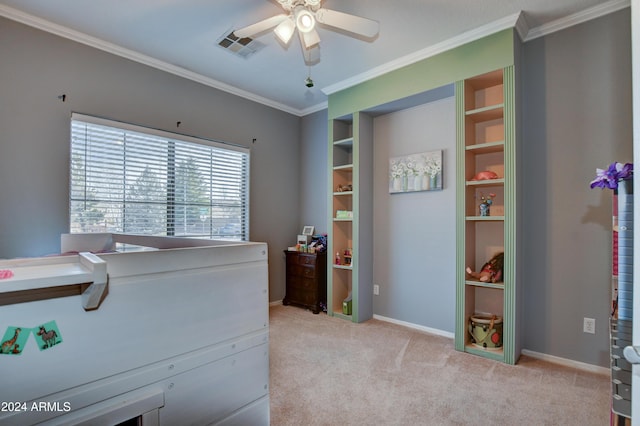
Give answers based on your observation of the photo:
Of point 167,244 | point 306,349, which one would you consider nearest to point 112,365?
point 167,244

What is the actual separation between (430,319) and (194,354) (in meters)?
2.85

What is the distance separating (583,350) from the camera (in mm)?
2438

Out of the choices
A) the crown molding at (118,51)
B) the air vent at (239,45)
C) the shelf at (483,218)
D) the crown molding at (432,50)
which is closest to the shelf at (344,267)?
the shelf at (483,218)

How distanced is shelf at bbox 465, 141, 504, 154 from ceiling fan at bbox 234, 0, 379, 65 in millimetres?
1276

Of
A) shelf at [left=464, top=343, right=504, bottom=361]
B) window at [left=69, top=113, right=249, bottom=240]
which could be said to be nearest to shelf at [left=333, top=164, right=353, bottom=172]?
window at [left=69, top=113, right=249, bottom=240]

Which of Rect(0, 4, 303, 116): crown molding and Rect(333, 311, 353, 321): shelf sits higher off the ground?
Rect(0, 4, 303, 116): crown molding

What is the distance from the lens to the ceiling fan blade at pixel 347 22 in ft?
6.54

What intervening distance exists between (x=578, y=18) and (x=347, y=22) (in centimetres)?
184

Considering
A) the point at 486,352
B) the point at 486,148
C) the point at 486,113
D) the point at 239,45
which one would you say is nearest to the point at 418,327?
the point at 486,352

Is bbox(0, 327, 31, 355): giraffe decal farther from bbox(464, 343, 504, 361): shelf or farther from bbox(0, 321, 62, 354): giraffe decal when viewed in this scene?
bbox(464, 343, 504, 361): shelf

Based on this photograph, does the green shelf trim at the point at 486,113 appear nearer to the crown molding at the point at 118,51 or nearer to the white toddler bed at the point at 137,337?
the white toddler bed at the point at 137,337

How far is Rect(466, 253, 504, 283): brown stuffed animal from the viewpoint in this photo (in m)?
2.67

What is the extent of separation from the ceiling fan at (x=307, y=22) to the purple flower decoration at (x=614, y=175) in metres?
1.47

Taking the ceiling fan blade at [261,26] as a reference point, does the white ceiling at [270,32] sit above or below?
above
